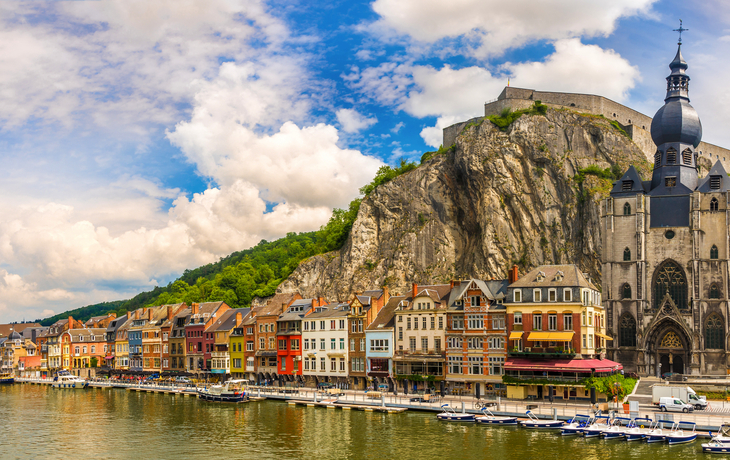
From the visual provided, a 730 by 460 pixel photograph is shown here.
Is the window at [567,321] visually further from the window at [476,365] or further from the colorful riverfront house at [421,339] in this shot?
the colorful riverfront house at [421,339]

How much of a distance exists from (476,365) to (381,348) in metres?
11.1

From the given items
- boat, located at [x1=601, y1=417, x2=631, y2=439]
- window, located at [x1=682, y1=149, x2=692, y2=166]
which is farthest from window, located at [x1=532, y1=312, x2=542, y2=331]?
window, located at [x1=682, y1=149, x2=692, y2=166]

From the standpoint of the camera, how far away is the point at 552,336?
5956cm

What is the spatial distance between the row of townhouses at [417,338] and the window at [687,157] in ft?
86.9

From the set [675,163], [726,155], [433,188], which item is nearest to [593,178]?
[675,163]

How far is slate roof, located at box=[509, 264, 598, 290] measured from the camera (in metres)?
60.6

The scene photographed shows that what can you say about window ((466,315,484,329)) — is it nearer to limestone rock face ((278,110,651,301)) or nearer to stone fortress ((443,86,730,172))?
limestone rock face ((278,110,651,301))

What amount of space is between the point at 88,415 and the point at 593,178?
2799 inches

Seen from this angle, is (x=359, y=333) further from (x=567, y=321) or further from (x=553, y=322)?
(x=567, y=321)

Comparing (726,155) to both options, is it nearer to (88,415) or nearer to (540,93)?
(540,93)

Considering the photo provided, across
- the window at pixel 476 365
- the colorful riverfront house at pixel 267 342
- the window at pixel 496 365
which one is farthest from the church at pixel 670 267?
the colorful riverfront house at pixel 267 342

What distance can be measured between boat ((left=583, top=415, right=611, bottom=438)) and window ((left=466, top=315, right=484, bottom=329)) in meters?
17.0

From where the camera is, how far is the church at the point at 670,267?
245ft

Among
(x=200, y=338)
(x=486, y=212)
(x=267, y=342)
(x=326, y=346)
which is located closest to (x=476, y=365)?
(x=326, y=346)
